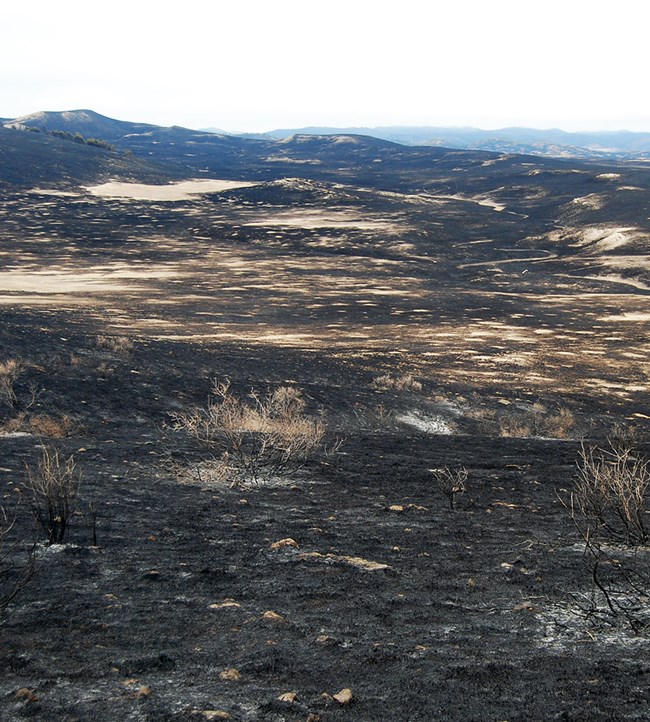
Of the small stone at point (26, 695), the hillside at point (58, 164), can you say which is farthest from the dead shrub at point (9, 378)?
the hillside at point (58, 164)

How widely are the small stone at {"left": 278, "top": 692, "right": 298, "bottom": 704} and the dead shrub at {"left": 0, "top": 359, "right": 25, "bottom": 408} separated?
1007 centimetres

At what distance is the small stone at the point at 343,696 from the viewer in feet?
12.6

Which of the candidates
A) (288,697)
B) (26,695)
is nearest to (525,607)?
(288,697)

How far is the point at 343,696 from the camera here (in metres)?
3.88

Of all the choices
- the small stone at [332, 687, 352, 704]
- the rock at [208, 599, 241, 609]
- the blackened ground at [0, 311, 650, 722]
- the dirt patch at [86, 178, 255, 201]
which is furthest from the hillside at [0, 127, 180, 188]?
the small stone at [332, 687, 352, 704]

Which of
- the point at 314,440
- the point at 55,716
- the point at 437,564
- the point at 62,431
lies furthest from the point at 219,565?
the point at 62,431

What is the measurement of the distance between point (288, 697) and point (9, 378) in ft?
38.5

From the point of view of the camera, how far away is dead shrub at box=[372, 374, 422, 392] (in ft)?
55.3

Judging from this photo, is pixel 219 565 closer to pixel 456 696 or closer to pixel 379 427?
pixel 456 696

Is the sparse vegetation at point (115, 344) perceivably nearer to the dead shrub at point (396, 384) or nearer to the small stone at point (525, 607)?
the dead shrub at point (396, 384)

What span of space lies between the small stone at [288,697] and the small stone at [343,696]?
239 mm

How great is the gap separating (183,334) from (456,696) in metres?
20.8

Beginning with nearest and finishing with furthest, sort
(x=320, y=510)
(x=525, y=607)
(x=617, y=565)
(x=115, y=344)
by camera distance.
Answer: (x=525, y=607)
(x=617, y=565)
(x=320, y=510)
(x=115, y=344)

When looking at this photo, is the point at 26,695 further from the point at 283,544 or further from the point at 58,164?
the point at 58,164
